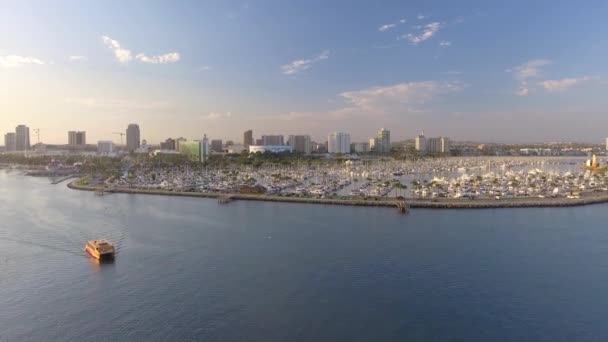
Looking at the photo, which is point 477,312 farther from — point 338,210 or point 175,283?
point 338,210

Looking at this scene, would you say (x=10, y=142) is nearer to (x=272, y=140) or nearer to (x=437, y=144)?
(x=272, y=140)

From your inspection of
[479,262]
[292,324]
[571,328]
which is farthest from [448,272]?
[292,324]

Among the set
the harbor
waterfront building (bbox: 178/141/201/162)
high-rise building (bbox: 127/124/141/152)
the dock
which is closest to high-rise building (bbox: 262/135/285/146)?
waterfront building (bbox: 178/141/201/162)

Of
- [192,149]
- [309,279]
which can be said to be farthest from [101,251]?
[192,149]

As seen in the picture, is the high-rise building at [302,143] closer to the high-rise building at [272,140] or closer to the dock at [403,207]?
the high-rise building at [272,140]

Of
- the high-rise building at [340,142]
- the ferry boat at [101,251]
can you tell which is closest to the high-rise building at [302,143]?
the high-rise building at [340,142]
